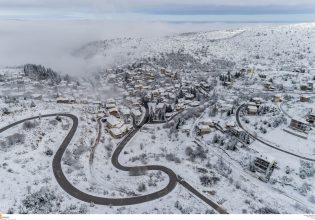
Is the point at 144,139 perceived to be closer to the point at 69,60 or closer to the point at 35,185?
the point at 35,185

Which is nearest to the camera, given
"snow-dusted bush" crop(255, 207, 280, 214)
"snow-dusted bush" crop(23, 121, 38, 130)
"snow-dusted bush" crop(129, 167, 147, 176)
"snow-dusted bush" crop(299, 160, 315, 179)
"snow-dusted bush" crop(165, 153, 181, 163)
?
"snow-dusted bush" crop(255, 207, 280, 214)

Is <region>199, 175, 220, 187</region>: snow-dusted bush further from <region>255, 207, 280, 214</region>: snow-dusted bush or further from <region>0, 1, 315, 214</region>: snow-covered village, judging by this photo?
<region>255, 207, 280, 214</region>: snow-dusted bush

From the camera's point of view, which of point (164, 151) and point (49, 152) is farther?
point (164, 151)

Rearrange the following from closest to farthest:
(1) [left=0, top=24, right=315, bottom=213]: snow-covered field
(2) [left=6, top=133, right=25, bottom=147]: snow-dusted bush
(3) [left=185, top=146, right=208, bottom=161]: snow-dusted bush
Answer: (1) [left=0, top=24, right=315, bottom=213]: snow-covered field < (2) [left=6, top=133, right=25, bottom=147]: snow-dusted bush < (3) [left=185, top=146, right=208, bottom=161]: snow-dusted bush

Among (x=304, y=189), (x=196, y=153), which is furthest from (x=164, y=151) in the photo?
(x=304, y=189)

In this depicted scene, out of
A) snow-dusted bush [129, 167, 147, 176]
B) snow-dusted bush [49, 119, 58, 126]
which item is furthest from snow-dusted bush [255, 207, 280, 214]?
snow-dusted bush [49, 119, 58, 126]

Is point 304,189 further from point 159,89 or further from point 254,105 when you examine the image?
point 159,89

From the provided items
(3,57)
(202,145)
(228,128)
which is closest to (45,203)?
(202,145)

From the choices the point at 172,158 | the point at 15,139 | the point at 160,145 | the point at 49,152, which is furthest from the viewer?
the point at 160,145

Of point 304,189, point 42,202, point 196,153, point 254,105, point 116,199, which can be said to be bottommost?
point 304,189
